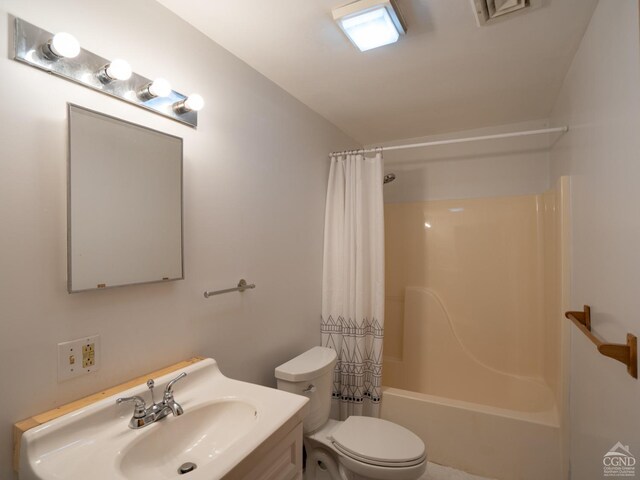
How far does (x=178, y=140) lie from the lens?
4.46ft

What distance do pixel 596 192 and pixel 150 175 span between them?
1801mm

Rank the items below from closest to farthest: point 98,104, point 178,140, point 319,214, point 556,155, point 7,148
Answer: point 7,148 → point 98,104 → point 178,140 → point 556,155 → point 319,214

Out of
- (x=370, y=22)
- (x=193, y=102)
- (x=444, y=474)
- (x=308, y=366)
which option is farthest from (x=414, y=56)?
(x=444, y=474)

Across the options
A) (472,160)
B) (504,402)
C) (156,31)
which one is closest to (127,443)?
(156,31)

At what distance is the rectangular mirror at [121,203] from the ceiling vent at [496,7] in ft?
4.30

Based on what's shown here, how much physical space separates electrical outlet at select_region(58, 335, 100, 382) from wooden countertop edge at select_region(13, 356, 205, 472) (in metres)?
0.08

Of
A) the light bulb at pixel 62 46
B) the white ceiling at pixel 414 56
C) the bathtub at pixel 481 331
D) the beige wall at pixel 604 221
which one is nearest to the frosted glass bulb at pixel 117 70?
the light bulb at pixel 62 46

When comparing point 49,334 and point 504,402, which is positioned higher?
point 49,334

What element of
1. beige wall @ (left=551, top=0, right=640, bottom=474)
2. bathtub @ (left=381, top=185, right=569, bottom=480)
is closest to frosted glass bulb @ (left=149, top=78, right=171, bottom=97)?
beige wall @ (left=551, top=0, right=640, bottom=474)

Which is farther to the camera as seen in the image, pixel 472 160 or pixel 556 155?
pixel 472 160

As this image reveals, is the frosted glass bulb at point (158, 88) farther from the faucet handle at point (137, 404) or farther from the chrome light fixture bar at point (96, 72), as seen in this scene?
the faucet handle at point (137, 404)

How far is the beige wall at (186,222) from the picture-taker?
3.05ft

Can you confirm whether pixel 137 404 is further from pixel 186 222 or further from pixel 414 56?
pixel 414 56

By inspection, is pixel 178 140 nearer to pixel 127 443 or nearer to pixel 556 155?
pixel 127 443
